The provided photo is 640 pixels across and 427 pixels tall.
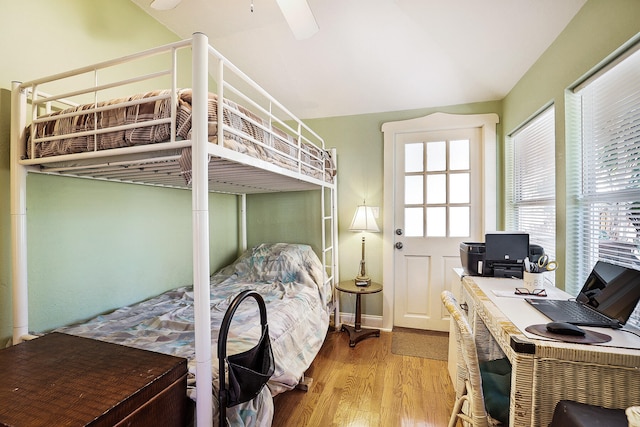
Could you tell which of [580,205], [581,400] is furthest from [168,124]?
[580,205]

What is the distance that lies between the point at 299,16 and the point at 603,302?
199cm

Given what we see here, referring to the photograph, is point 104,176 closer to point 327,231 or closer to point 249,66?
point 249,66

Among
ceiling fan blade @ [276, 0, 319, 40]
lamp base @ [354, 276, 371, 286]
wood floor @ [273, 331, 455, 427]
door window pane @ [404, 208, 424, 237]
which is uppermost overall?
ceiling fan blade @ [276, 0, 319, 40]

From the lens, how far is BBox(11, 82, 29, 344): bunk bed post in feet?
4.72

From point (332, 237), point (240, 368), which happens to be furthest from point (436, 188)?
point (240, 368)

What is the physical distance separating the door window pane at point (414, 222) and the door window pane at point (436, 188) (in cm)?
16

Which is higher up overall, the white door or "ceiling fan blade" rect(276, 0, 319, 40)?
"ceiling fan blade" rect(276, 0, 319, 40)

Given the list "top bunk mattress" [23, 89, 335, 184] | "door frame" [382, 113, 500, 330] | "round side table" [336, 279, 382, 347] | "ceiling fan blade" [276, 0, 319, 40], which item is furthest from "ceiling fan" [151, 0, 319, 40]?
"round side table" [336, 279, 382, 347]

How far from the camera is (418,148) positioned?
9.86ft

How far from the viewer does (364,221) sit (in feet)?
9.27

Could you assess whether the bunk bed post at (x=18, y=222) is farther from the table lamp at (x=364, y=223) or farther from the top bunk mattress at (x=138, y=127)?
the table lamp at (x=364, y=223)

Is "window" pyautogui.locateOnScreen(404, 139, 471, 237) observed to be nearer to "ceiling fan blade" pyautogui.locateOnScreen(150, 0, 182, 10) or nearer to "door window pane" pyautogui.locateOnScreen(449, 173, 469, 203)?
"door window pane" pyautogui.locateOnScreen(449, 173, 469, 203)

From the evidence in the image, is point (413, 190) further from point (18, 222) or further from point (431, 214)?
point (18, 222)

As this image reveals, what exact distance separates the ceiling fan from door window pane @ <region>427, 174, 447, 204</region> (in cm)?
188
